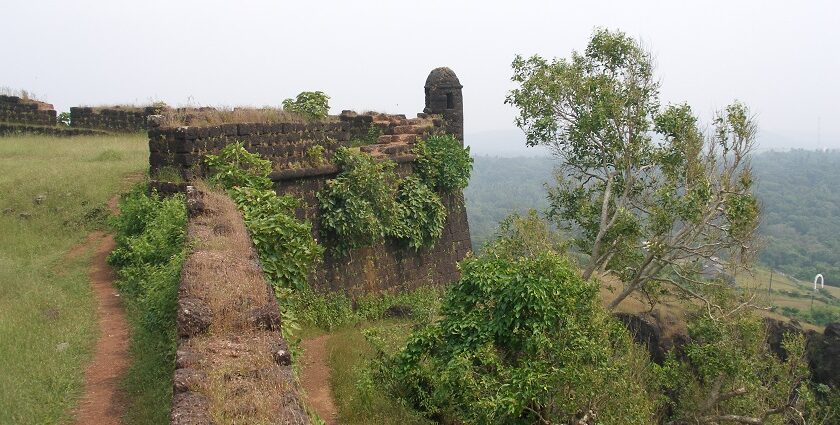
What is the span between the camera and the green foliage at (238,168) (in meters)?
10.3

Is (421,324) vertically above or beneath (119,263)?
beneath

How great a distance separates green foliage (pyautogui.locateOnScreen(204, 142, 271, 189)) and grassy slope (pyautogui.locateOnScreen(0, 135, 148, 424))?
1998mm

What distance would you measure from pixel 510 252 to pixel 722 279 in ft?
14.7

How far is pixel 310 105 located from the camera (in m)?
13.0

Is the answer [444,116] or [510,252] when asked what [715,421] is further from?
[444,116]

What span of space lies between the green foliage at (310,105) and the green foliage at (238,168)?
7.39ft

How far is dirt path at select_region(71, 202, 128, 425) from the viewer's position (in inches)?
229

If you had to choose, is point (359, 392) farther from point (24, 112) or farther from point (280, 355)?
point (24, 112)

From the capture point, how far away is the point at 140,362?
673 centimetres

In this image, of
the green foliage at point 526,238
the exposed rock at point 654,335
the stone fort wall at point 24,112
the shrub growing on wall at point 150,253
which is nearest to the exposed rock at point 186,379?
the shrub growing on wall at point 150,253

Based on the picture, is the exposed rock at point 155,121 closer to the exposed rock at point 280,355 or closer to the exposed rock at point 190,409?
the exposed rock at point 280,355

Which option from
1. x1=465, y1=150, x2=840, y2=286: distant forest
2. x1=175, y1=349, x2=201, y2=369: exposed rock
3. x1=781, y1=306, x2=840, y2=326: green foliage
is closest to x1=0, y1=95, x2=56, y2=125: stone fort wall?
x1=175, y1=349, x2=201, y2=369: exposed rock

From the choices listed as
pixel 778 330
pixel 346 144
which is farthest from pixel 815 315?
pixel 346 144

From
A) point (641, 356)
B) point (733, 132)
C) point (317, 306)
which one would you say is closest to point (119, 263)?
point (317, 306)
